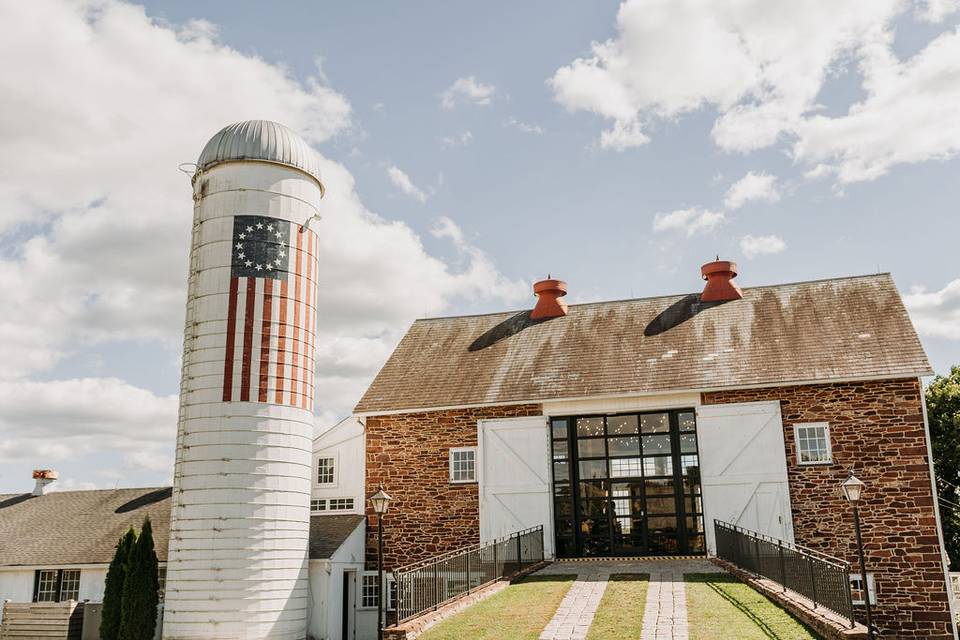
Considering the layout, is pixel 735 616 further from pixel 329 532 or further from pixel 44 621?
pixel 44 621

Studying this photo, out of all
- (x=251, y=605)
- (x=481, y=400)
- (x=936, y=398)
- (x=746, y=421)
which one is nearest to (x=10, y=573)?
(x=251, y=605)

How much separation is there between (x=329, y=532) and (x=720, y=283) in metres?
13.2

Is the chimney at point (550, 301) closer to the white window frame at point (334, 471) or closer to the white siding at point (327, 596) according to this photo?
the white window frame at point (334, 471)

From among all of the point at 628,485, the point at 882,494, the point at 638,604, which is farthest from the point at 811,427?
the point at 638,604

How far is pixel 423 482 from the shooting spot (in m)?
22.3

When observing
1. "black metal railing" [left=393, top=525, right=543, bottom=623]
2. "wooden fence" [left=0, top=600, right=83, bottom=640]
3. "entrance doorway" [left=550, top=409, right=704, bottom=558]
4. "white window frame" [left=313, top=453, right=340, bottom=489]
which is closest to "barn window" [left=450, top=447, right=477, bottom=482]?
"entrance doorway" [left=550, top=409, right=704, bottom=558]

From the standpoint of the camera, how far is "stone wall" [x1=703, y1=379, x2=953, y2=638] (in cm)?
1838

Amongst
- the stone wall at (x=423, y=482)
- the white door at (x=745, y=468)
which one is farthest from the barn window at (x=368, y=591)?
the white door at (x=745, y=468)

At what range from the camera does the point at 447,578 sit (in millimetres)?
15797

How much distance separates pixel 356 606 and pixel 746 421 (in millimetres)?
10679

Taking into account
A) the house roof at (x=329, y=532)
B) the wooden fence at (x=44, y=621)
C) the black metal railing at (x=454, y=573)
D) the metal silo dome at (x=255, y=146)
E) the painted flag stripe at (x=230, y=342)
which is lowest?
the wooden fence at (x=44, y=621)

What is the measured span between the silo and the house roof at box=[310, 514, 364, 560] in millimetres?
1010

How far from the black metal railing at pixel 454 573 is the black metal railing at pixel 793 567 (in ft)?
15.4

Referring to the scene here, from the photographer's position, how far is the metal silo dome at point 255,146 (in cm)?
1941
